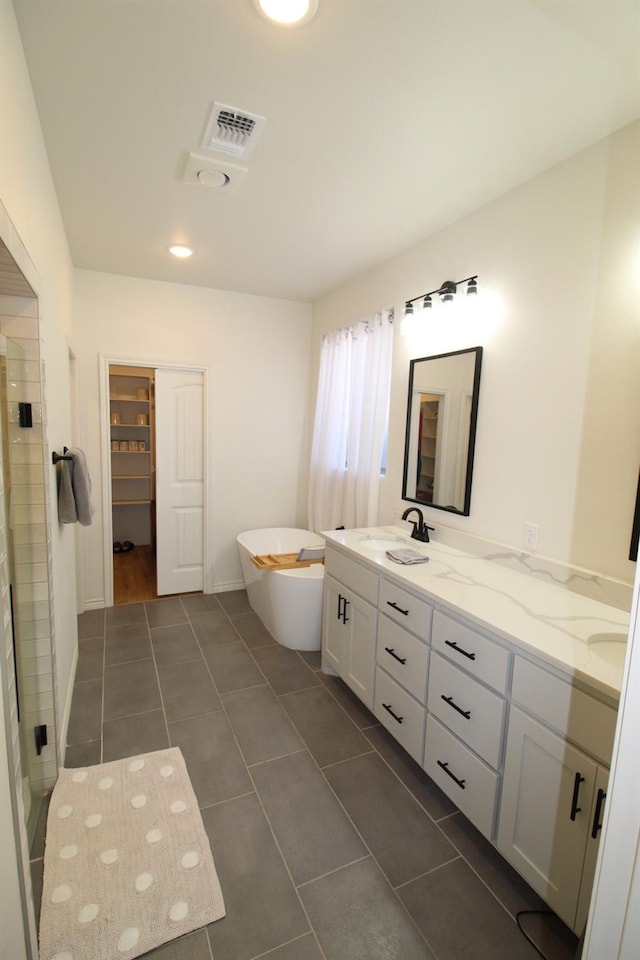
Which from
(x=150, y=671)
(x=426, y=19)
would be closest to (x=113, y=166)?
(x=426, y=19)

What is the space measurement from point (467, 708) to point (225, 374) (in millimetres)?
3201

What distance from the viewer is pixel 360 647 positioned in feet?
7.73

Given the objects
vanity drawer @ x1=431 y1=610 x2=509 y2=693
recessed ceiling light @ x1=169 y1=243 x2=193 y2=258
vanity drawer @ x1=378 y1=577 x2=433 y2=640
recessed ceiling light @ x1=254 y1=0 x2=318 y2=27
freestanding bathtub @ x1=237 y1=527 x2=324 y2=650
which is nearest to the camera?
recessed ceiling light @ x1=254 y1=0 x2=318 y2=27

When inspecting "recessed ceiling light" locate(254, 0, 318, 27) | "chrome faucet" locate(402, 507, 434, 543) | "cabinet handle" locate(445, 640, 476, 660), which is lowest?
"cabinet handle" locate(445, 640, 476, 660)

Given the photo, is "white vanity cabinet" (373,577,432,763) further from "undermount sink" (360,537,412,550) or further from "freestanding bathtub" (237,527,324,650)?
"freestanding bathtub" (237,527,324,650)

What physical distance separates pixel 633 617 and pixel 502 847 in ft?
4.62

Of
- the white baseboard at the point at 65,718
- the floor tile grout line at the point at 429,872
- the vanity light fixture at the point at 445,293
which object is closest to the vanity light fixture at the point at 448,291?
the vanity light fixture at the point at 445,293

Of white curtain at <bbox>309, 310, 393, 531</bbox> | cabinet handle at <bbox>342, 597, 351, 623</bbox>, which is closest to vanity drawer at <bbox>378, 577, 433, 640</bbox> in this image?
cabinet handle at <bbox>342, 597, 351, 623</bbox>

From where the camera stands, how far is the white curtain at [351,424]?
9.98 feet

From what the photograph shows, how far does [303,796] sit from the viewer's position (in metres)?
1.87

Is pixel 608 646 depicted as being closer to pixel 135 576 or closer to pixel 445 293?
pixel 445 293

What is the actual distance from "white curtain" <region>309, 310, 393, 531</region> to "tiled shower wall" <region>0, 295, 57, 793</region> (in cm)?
197

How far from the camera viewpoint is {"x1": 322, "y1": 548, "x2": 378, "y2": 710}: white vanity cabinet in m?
2.26

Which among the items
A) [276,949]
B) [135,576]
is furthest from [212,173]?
[135,576]
